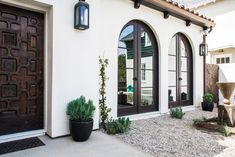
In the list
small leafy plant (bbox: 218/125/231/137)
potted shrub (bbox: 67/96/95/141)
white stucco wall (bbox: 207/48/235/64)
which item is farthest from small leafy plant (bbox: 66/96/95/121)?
white stucco wall (bbox: 207/48/235/64)

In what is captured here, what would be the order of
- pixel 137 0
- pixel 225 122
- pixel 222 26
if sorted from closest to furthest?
pixel 225 122 < pixel 137 0 < pixel 222 26

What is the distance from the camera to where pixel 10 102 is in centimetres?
397

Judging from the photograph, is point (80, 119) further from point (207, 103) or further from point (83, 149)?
point (207, 103)

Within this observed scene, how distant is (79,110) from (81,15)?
2.00 meters

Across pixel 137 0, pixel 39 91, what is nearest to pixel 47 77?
pixel 39 91

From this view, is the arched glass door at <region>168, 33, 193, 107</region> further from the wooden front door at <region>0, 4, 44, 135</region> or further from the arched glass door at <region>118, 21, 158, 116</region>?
the wooden front door at <region>0, 4, 44, 135</region>

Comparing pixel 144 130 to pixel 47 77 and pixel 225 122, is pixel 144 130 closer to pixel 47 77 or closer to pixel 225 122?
pixel 225 122

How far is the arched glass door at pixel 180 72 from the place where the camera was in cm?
757

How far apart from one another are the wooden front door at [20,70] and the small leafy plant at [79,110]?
0.77 metres

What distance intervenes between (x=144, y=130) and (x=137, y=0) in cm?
373

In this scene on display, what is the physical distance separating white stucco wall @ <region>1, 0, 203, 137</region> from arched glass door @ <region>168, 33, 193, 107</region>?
7.56 feet

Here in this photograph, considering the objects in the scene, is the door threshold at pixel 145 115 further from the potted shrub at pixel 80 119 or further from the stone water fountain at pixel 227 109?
the potted shrub at pixel 80 119

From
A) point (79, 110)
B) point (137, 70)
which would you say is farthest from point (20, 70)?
point (137, 70)

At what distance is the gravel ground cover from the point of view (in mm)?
3584
